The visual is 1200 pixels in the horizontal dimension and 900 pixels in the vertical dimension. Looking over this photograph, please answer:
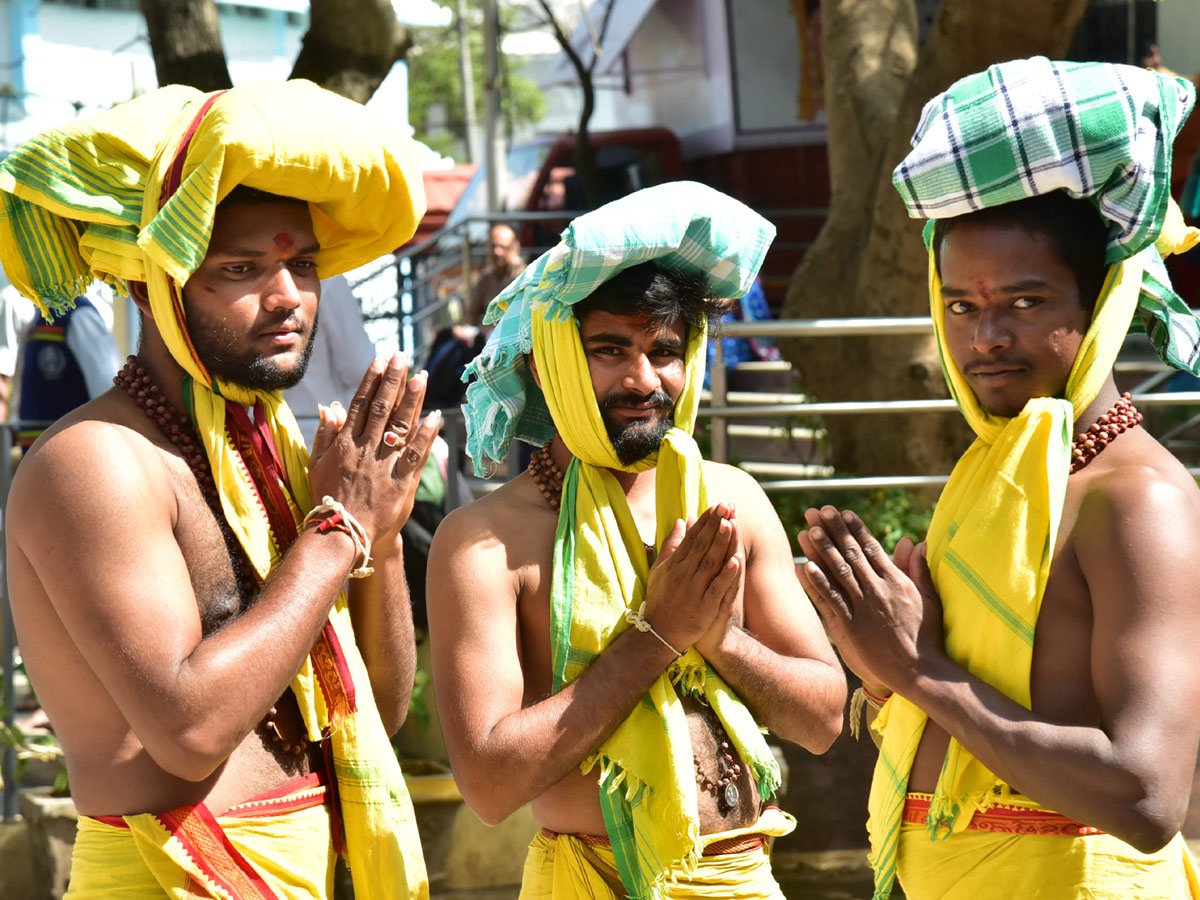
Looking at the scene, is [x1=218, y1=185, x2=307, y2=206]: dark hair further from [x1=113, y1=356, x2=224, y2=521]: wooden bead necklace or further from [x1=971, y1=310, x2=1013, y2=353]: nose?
[x1=971, y1=310, x2=1013, y2=353]: nose

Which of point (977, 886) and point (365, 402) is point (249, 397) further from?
point (977, 886)

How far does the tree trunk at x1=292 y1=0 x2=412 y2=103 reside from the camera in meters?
6.69

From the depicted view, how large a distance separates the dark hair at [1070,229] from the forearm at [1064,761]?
0.75 metres

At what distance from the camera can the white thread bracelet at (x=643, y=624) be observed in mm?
2490

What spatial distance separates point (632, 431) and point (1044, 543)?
2.73ft

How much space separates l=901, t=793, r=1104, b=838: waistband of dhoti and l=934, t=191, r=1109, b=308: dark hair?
36.0 inches

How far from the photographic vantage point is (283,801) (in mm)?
2469

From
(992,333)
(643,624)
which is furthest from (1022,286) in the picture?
(643,624)

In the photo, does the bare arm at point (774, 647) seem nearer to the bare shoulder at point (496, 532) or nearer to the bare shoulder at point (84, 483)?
the bare shoulder at point (496, 532)

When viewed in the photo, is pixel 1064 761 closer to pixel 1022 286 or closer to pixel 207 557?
pixel 1022 286

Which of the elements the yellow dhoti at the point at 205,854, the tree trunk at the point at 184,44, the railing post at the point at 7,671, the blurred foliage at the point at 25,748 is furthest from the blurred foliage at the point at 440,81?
the yellow dhoti at the point at 205,854

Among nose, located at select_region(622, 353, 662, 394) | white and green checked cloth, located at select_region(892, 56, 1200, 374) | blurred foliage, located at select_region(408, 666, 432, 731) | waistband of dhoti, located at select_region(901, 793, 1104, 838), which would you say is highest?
white and green checked cloth, located at select_region(892, 56, 1200, 374)

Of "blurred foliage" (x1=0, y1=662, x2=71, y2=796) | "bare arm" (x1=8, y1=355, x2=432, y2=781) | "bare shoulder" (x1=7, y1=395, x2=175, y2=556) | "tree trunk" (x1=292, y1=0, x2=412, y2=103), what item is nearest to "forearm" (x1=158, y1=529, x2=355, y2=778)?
"bare arm" (x1=8, y1=355, x2=432, y2=781)

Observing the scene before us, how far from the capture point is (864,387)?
6.35 metres
